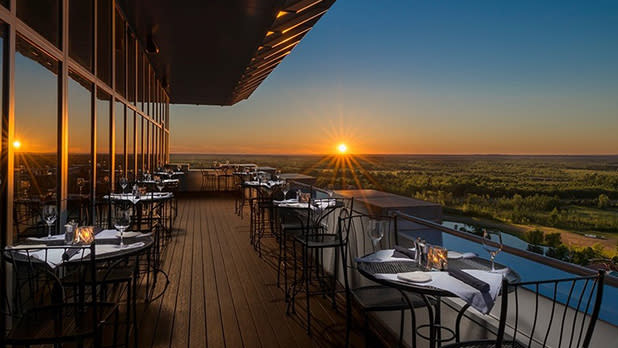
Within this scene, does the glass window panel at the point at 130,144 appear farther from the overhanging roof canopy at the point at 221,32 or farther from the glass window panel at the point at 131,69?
→ the overhanging roof canopy at the point at 221,32

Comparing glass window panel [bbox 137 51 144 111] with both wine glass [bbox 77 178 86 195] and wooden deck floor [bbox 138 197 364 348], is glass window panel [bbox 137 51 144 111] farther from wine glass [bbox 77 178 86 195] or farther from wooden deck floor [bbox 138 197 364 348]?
wine glass [bbox 77 178 86 195]

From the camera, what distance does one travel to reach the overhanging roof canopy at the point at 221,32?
5.25 m

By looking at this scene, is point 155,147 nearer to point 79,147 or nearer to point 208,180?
point 208,180

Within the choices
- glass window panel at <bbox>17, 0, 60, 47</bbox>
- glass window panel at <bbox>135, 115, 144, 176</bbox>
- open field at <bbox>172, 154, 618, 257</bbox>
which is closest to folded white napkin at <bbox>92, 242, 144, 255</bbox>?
glass window panel at <bbox>17, 0, 60, 47</bbox>

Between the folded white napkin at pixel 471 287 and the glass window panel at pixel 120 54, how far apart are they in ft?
17.2

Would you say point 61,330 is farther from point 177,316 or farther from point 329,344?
point 329,344

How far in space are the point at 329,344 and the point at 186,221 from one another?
5616 millimetres

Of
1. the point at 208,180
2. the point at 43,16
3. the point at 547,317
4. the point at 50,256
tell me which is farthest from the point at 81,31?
the point at 208,180

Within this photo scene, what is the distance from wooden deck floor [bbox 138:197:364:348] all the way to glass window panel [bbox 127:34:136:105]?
2901 mm

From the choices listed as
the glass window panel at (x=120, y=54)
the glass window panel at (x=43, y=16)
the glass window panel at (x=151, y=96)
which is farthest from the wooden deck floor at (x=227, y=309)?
the glass window panel at (x=151, y=96)

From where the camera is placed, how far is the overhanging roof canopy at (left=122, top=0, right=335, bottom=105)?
5.25m

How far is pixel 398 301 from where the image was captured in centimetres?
230

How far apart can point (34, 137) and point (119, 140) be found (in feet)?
10.0

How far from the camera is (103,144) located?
5070mm
